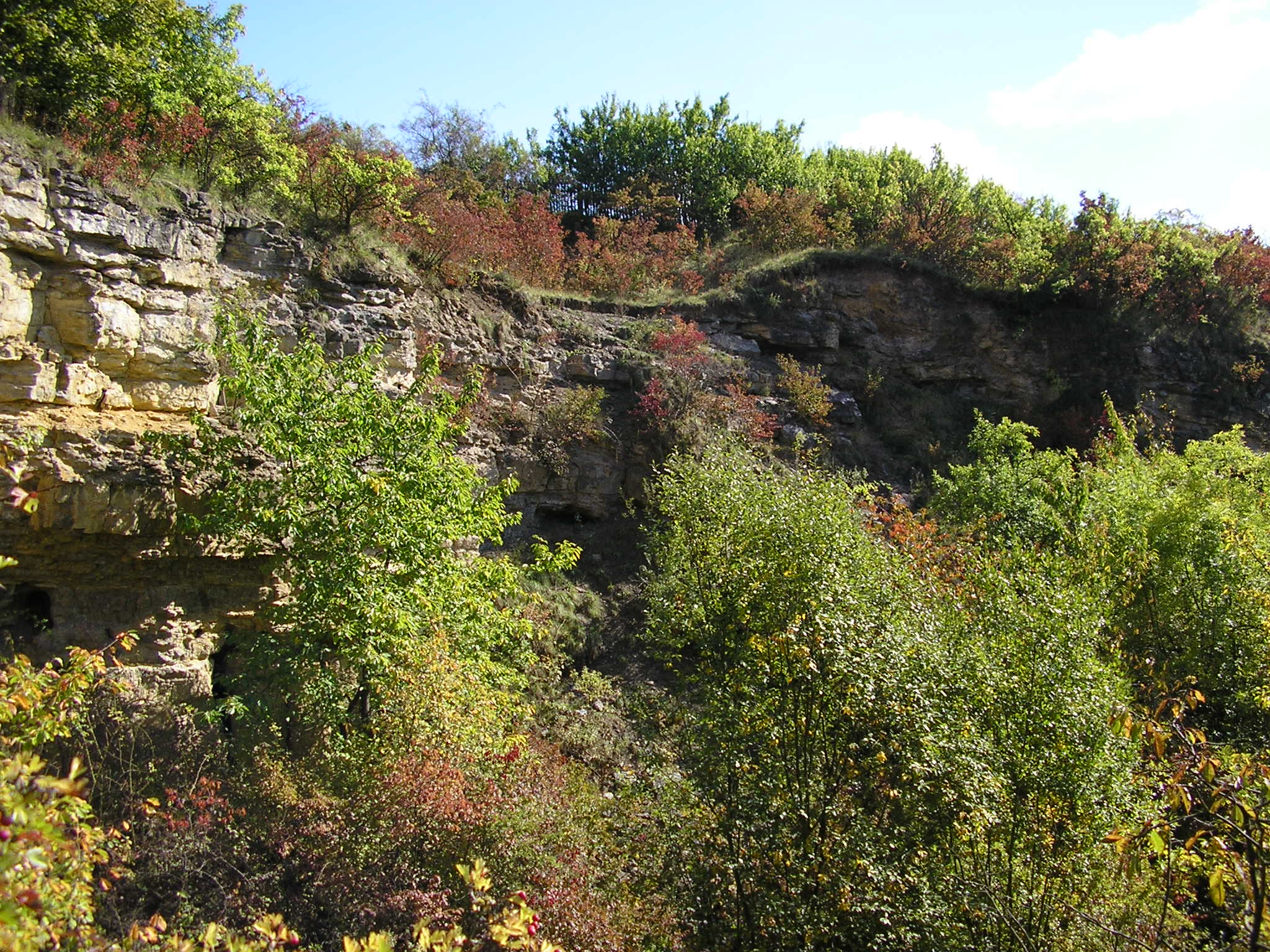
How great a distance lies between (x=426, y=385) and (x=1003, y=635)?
6.89 meters

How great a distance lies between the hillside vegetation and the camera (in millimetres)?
5789

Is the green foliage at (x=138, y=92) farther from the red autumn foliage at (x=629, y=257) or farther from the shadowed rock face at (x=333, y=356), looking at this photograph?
the red autumn foliage at (x=629, y=257)

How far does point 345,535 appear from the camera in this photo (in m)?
8.41

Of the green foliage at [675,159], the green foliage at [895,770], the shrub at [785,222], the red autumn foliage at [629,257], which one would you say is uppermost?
the green foliage at [675,159]

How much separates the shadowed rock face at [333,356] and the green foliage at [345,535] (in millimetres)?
830

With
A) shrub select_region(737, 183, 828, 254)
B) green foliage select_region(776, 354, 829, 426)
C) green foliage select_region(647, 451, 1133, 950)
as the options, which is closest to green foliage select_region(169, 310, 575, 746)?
green foliage select_region(647, 451, 1133, 950)

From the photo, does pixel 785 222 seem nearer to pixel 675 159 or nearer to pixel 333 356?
pixel 675 159

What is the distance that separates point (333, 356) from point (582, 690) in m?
6.13

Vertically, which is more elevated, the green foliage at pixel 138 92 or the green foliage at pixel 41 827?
the green foliage at pixel 138 92

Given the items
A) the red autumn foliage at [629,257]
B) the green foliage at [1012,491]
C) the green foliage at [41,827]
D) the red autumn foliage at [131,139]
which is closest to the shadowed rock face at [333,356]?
the red autumn foliage at [131,139]

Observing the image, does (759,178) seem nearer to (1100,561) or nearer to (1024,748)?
(1100,561)

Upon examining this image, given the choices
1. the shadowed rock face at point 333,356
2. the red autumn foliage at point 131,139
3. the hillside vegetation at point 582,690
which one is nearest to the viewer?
the hillside vegetation at point 582,690

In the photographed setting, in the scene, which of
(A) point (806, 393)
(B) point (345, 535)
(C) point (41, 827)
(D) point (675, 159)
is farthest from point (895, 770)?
(D) point (675, 159)

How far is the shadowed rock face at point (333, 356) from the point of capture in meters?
8.86
